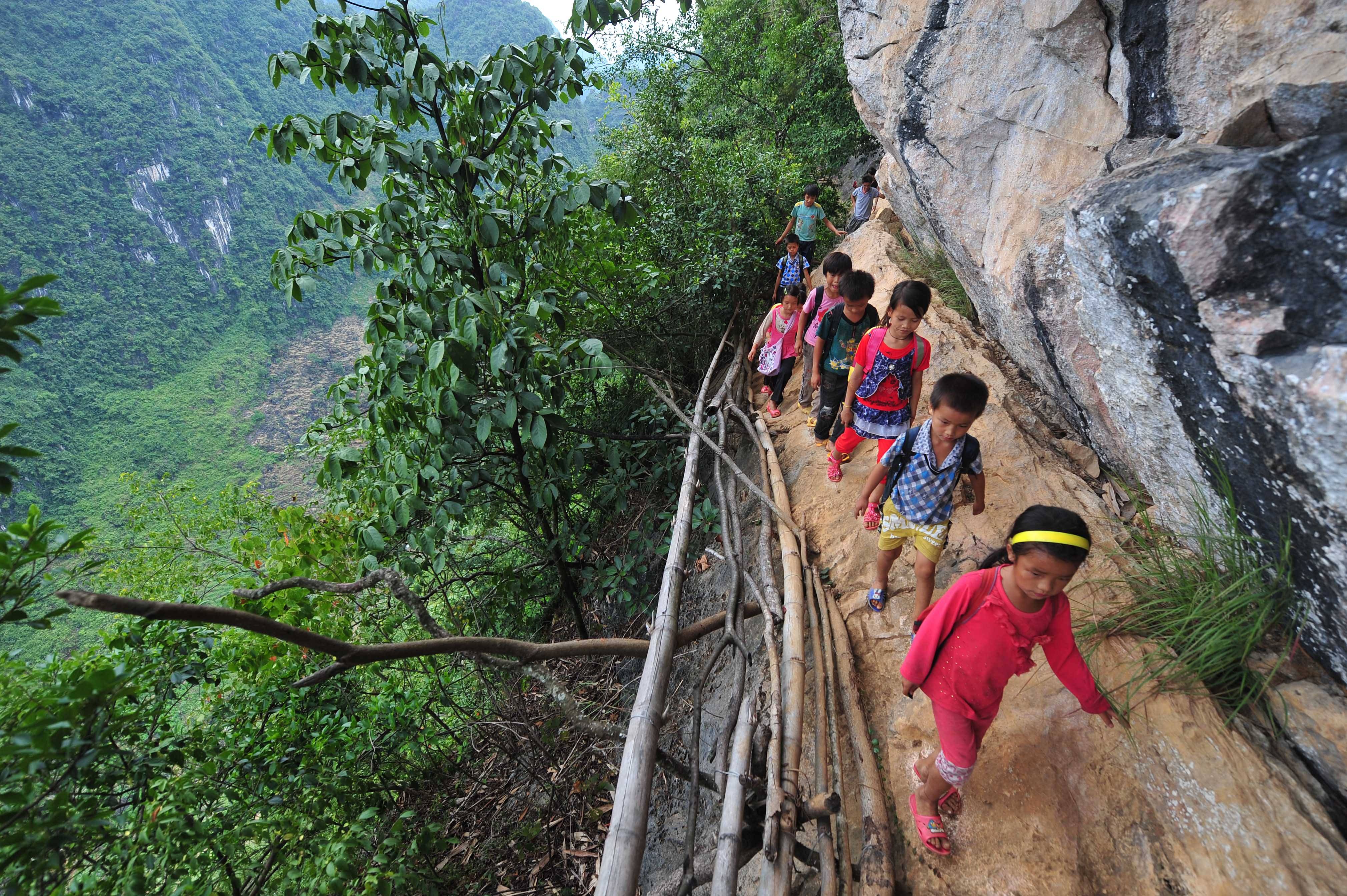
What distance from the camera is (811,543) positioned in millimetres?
3293

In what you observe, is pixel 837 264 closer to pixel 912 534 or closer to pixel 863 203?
pixel 912 534

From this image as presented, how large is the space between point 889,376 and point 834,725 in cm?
163

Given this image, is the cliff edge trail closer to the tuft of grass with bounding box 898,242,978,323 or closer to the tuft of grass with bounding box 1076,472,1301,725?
the tuft of grass with bounding box 1076,472,1301,725

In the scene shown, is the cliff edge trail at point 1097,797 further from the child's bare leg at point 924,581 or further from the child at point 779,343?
the child at point 779,343

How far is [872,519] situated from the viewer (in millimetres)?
3004

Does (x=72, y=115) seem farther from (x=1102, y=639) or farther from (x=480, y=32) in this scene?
(x=1102, y=639)

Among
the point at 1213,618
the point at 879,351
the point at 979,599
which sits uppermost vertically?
the point at 879,351

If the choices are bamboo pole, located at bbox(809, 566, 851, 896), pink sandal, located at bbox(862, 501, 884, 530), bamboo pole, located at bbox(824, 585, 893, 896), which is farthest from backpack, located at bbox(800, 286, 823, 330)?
bamboo pole, located at bbox(824, 585, 893, 896)

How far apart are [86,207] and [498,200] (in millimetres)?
56312

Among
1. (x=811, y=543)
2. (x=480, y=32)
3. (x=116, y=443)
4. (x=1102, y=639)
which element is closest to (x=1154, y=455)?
(x=1102, y=639)

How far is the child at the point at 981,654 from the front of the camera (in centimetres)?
176

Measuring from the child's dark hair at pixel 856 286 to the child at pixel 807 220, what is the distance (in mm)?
3056

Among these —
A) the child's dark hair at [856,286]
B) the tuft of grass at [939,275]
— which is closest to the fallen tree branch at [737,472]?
the child's dark hair at [856,286]

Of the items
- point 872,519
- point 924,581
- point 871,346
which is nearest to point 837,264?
point 871,346
